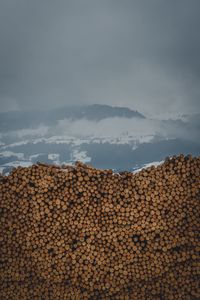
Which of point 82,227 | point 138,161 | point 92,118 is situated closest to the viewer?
point 82,227

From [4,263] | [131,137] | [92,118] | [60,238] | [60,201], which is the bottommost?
[4,263]

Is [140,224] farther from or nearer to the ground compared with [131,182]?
nearer to the ground

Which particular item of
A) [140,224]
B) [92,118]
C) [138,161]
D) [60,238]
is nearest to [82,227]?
[60,238]

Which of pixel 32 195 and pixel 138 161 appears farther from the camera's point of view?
pixel 138 161

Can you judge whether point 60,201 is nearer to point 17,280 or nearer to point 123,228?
point 123,228

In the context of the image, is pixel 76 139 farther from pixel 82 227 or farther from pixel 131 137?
pixel 82 227

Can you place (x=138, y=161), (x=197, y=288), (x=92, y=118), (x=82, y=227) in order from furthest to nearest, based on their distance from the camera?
(x=92, y=118), (x=138, y=161), (x=82, y=227), (x=197, y=288)
